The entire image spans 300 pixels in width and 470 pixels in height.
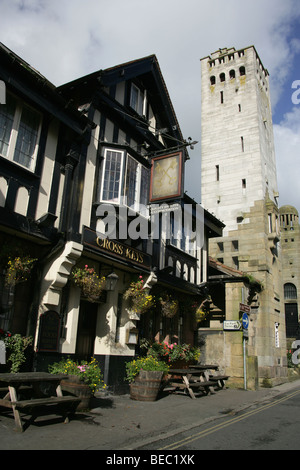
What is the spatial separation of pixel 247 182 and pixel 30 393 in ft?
64.2

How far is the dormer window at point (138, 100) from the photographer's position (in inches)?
527

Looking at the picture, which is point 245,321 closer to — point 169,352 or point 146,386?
point 169,352

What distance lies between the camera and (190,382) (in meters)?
12.3

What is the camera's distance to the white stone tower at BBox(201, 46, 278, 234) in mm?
24047

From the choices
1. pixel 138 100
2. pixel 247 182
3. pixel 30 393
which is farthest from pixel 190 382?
pixel 247 182

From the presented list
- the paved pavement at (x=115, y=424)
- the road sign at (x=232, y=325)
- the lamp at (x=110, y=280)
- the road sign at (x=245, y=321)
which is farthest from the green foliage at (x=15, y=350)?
the road sign at (x=232, y=325)

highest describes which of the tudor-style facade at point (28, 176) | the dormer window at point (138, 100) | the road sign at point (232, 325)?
the dormer window at point (138, 100)

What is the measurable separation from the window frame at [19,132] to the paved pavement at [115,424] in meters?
5.25

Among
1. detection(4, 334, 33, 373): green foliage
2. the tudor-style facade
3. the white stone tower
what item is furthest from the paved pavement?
the white stone tower

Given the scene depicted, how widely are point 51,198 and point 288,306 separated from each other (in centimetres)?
5354

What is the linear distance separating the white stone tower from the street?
1534cm

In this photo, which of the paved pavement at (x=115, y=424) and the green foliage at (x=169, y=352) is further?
the green foliage at (x=169, y=352)

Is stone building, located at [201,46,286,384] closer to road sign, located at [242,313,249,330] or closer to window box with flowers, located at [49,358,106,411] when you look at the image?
road sign, located at [242,313,249,330]

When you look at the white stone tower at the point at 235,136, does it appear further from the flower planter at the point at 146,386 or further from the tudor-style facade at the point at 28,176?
the tudor-style facade at the point at 28,176
